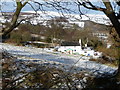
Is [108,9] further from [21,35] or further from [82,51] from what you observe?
[82,51]

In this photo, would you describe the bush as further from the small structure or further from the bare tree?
the small structure

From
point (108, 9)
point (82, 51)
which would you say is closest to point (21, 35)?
point (108, 9)

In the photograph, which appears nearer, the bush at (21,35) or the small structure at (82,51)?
the bush at (21,35)

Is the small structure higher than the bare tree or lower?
lower

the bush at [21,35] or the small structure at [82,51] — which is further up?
the bush at [21,35]

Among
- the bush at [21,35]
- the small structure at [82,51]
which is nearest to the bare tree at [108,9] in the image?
the bush at [21,35]

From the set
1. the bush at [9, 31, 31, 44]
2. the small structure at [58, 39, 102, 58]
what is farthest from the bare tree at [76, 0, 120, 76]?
the small structure at [58, 39, 102, 58]

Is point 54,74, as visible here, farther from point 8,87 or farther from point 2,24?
point 2,24

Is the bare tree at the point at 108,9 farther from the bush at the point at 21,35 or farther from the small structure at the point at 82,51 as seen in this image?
the small structure at the point at 82,51

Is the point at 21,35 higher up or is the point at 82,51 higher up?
the point at 21,35

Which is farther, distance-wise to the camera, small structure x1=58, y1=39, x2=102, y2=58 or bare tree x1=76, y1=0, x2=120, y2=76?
small structure x1=58, y1=39, x2=102, y2=58

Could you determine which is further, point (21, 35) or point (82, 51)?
point (82, 51)

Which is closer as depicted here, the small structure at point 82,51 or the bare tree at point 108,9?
the bare tree at point 108,9
